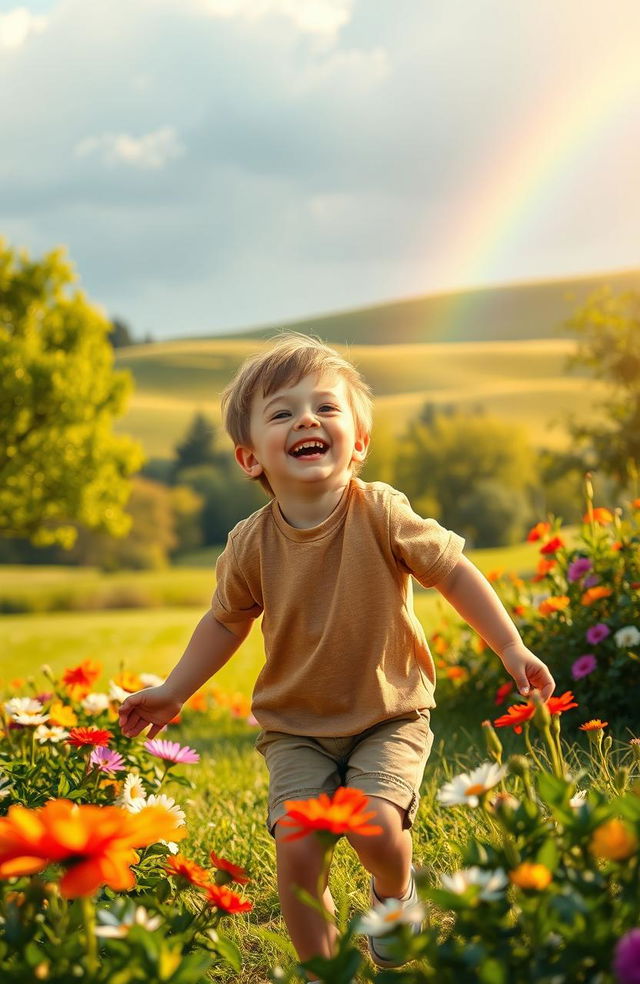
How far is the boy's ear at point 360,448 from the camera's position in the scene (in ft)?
8.48

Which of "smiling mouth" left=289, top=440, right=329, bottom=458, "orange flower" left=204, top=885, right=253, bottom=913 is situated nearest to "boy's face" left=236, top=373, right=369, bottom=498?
"smiling mouth" left=289, top=440, right=329, bottom=458

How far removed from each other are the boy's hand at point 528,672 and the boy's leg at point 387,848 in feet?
1.25

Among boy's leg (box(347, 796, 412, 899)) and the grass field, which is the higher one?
boy's leg (box(347, 796, 412, 899))

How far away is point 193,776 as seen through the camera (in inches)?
174

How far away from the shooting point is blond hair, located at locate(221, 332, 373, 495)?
2480 mm

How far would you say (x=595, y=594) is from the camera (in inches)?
150

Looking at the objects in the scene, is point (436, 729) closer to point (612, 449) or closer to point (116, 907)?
point (116, 907)

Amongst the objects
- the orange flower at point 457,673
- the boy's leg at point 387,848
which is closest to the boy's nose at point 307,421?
the boy's leg at point 387,848

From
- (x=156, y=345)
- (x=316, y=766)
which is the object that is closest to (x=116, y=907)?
(x=316, y=766)

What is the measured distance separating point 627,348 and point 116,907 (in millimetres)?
21988

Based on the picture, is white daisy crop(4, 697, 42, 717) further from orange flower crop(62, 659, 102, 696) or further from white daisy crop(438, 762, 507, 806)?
white daisy crop(438, 762, 507, 806)

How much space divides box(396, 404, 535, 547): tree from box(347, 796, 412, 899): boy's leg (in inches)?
1561

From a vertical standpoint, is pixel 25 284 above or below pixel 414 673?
above

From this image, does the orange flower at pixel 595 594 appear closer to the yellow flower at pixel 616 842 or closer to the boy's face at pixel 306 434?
the boy's face at pixel 306 434
